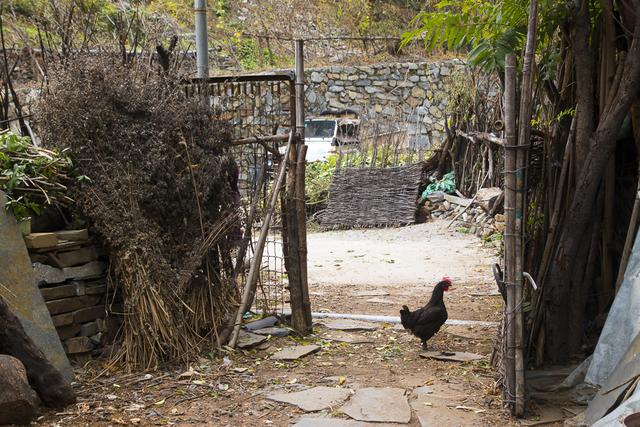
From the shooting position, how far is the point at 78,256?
4.99 meters

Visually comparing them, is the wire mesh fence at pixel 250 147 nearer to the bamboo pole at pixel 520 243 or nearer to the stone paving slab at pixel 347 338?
the stone paving slab at pixel 347 338

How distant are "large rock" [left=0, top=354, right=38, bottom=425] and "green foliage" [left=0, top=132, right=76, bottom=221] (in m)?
1.28

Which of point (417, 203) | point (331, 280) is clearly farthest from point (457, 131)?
point (331, 280)

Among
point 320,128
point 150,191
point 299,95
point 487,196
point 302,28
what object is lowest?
point 487,196

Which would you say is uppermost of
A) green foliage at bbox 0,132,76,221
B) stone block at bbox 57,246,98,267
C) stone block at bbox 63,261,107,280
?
green foliage at bbox 0,132,76,221

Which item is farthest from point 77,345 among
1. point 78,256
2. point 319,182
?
point 319,182

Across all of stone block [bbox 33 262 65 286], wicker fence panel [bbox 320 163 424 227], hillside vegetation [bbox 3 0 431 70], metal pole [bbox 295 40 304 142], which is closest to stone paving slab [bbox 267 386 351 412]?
stone block [bbox 33 262 65 286]

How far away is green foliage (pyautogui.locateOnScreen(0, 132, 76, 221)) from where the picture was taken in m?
4.65

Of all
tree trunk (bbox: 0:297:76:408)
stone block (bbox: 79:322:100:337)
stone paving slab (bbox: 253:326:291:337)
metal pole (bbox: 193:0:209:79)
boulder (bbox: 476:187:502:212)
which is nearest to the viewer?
tree trunk (bbox: 0:297:76:408)

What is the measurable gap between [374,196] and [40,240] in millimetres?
10168

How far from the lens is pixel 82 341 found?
4.96 metres

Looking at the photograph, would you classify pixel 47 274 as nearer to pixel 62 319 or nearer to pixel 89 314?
pixel 62 319

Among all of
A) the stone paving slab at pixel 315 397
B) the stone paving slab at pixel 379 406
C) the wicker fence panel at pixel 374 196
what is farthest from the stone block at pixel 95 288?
the wicker fence panel at pixel 374 196

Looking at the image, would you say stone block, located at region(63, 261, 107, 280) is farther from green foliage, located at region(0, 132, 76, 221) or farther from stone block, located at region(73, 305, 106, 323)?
green foliage, located at region(0, 132, 76, 221)
